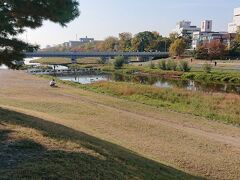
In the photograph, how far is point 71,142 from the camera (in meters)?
12.9

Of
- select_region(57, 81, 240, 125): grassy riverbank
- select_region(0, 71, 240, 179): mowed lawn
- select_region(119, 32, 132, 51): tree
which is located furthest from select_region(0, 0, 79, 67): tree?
select_region(119, 32, 132, 51): tree

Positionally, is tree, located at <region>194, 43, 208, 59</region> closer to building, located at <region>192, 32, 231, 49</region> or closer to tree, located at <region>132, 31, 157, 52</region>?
building, located at <region>192, 32, 231, 49</region>

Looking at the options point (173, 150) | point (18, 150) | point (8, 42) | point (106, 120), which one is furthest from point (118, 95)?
point (18, 150)

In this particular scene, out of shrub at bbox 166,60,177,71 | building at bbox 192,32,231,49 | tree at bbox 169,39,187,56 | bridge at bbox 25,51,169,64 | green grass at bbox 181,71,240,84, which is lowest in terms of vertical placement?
green grass at bbox 181,71,240,84

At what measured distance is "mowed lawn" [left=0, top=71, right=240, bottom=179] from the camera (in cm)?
1009

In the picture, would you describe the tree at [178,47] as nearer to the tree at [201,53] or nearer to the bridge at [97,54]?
the tree at [201,53]

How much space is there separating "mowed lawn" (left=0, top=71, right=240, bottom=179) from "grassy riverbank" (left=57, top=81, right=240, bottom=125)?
284 cm

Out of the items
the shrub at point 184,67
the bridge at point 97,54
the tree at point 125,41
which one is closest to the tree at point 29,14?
the shrub at point 184,67

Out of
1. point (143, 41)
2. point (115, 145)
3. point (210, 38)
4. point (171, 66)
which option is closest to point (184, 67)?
point (171, 66)

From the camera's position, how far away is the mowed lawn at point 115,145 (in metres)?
10.1

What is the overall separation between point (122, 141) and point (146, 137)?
2324 mm

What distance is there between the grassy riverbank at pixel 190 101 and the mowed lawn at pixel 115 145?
9.31 ft

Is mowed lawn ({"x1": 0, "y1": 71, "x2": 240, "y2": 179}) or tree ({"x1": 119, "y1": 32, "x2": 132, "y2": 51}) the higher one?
tree ({"x1": 119, "y1": 32, "x2": 132, "y2": 51})

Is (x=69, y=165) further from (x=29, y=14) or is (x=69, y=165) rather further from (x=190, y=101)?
(x=190, y=101)
